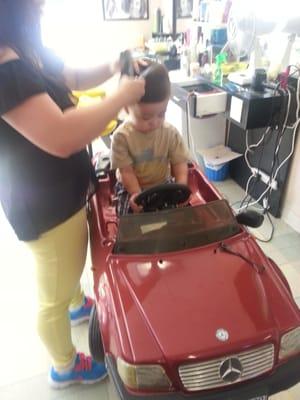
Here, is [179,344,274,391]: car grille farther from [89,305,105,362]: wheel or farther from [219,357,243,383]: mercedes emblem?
[89,305,105,362]: wheel

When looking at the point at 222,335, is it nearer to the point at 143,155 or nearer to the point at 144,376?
the point at 144,376

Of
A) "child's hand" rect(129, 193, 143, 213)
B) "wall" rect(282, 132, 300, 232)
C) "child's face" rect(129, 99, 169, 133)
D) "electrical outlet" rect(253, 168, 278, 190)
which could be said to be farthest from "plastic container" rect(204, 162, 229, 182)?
"child's hand" rect(129, 193, 143, 213)

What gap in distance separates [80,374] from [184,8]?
3067 millimetres

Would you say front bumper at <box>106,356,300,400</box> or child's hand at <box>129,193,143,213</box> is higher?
child's hand at <box>129,193,143,213</box>

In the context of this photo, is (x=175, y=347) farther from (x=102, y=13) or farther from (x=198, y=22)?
(x=102, y=13)

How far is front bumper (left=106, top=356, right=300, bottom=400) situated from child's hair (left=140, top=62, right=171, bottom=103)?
2.25ft

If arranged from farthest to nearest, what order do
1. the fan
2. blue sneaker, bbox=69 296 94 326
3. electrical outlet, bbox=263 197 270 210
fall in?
electrical outlet, bbox=263 197 270 210 < the fan < blue sneaker, bbox=69 296 94 326

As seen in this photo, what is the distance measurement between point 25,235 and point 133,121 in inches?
21.1

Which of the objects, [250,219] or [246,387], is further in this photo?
[250,219]

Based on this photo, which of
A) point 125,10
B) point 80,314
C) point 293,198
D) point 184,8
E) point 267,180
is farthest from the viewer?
point 125,10

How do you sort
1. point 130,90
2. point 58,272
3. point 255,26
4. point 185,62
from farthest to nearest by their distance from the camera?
point 185,62
point 255,26
point 58,272
point 130,90

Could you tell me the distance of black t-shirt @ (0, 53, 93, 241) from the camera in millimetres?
676

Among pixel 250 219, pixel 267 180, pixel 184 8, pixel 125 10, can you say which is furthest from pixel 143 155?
pixel 125 10

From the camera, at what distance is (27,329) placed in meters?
1.36
